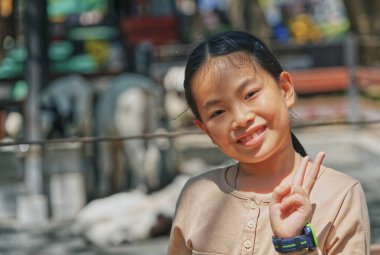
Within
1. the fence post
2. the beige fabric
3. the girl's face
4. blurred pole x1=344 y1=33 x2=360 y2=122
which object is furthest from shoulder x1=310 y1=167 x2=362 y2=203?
blurred pole x1=344 y1=33 x2=360 y2=122

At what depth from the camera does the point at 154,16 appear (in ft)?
45.3

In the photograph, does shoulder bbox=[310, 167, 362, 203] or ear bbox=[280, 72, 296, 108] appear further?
ear bbox=[280, 72, 296, 108]

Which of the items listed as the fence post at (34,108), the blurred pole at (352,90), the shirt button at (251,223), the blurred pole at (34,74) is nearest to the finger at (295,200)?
the shirt button at (251,223)

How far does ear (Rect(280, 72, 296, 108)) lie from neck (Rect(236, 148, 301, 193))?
0.36 feet

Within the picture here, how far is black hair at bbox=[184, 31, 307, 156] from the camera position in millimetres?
1606

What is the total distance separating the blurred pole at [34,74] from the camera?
5812 millimetres

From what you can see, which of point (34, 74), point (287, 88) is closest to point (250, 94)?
point (287, 88)

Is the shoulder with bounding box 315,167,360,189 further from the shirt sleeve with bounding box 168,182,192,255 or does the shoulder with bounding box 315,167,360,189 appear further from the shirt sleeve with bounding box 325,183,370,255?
the shirt sleeve with bounding box 168,182,192,255

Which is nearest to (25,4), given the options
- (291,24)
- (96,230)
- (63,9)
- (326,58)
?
(96,230)

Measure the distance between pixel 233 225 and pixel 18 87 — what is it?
7731mm

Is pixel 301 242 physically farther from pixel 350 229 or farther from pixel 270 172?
pixel 270 172

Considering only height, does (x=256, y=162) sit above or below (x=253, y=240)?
above

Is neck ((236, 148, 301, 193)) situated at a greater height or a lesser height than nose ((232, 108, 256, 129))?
lesser

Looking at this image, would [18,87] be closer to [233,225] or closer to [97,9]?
[97,9]
